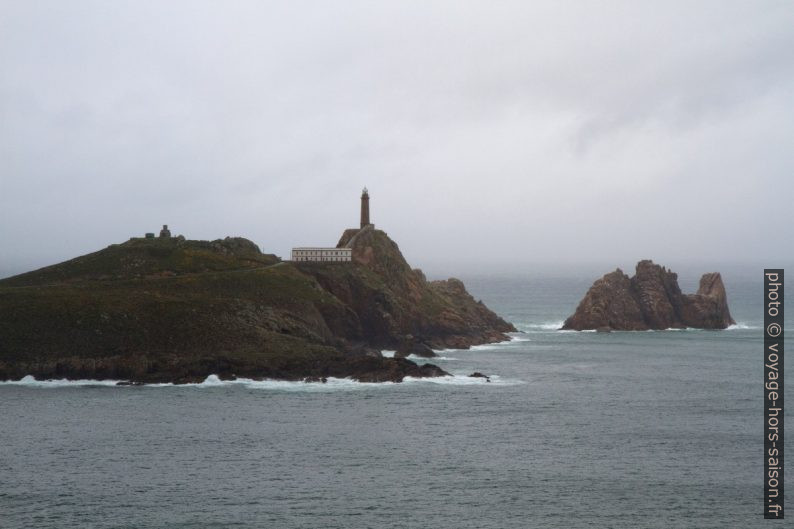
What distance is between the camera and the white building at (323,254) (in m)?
162

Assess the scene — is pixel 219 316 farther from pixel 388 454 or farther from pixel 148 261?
pixel 388 454

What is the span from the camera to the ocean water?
58.6 metres

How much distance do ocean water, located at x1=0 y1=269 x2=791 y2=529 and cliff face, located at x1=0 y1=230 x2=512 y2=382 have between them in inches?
216

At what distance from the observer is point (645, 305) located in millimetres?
190375

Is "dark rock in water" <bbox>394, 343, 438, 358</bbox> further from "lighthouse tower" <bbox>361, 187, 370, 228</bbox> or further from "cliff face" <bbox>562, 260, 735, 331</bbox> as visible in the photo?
"cliff face" <bbox>562, 260, 735, 331</bbox>

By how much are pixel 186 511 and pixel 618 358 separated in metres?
95.6

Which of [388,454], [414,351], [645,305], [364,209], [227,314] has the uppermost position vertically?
[364,209]

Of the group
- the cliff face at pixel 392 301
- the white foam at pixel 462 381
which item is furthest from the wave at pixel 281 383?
the cliff face at pixel 392 301

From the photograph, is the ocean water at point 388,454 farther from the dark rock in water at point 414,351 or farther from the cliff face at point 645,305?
the cliff face at point 645,305

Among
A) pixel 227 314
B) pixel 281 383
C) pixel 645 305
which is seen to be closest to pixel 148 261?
pixel 227 314

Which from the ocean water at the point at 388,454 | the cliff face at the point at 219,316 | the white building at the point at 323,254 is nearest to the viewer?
the ocean water at the point at 388,454

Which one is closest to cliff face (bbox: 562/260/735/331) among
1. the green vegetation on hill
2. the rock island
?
the rock island

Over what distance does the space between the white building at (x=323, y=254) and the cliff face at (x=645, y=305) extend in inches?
2178

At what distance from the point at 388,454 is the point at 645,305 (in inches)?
5070
